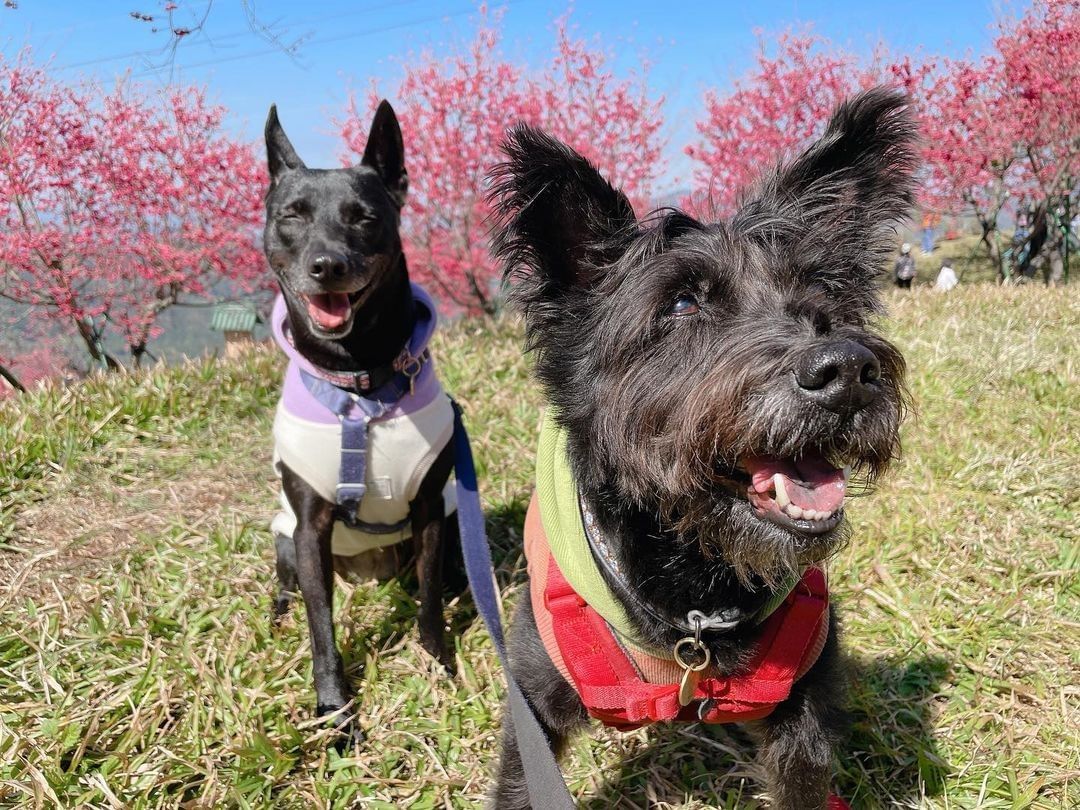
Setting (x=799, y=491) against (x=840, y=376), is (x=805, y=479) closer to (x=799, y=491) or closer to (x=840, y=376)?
(x=799, y=491)

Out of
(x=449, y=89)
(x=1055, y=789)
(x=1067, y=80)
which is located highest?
(x=1067, y=80)

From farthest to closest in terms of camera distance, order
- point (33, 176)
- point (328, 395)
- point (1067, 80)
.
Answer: point (1067, 80) < point (33, 176) < point (328, 395)

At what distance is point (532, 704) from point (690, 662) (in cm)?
54

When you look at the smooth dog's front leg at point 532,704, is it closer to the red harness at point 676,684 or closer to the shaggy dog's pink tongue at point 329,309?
the red harness at point 676,684

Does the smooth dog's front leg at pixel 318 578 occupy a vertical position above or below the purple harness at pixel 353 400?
below

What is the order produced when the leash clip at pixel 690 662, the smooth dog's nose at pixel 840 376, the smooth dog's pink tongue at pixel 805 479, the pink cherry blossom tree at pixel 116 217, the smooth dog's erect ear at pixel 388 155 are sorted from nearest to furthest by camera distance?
the smooth dog's nose at pixel 840 376
the smooth dog's pink tongue at pixel 805 479
the leash clip at pixel 690 662
the smooth dog's erect ear at pixel 388 155
the pink cherry blossom tree at pixel 116 217

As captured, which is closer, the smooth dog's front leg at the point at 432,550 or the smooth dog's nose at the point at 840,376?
the smooth dog's nose at the point at 840,376

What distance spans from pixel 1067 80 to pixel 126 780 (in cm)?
1617

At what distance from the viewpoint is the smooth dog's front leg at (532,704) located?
7.27 feet

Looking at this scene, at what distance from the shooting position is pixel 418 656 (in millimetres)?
3363

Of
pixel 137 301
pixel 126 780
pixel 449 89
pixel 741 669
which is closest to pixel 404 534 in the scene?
pixel 126 780

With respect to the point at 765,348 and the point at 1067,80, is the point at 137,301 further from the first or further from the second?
the point at 1067,80

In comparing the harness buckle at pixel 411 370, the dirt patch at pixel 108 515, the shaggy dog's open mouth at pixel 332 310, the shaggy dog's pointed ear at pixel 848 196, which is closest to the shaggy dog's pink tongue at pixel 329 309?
the shaggy dog's open mouth at pixel 332 310

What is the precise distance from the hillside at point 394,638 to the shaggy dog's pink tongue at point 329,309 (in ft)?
4.54
